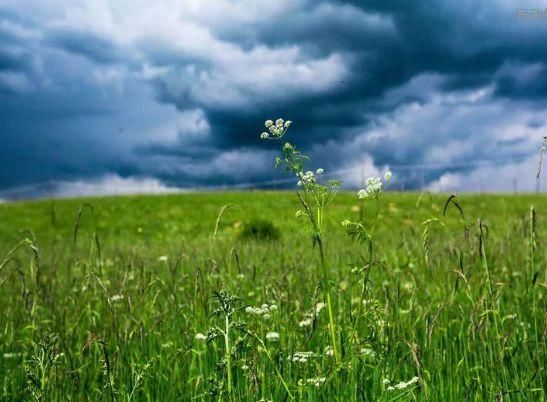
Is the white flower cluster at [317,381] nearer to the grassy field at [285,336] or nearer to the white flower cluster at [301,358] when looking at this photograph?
the grassy field at [285,336]

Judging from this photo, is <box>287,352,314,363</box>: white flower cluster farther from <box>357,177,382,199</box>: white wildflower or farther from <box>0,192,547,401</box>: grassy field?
<box>357,177,382,199</box>: white wildflower

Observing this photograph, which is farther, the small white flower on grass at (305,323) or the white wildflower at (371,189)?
the small white flower on grass at (305,323)

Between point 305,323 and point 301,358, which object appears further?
point 305,323

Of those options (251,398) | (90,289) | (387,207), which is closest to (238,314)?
(251,398)

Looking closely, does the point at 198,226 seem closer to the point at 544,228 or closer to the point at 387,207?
the point at 387,207

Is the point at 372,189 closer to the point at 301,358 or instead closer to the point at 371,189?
the point at 371,189

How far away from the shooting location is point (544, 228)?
945 inches

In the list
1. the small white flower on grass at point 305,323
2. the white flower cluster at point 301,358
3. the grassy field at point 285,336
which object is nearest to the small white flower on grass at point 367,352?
the grassy field at point 285,336

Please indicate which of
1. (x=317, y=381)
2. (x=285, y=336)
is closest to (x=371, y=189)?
(x=317, y=381)

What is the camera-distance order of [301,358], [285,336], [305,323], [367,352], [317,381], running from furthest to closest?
[285,336] → [305,323] → [301,358] → [367,352] → [317,381]

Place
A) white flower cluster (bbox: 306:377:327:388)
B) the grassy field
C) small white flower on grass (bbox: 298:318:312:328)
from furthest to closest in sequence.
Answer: small white flower on grass (bbox: 298:318:312:328) → the grassy field → white flower cluster (bbox: 306:377:327:388)

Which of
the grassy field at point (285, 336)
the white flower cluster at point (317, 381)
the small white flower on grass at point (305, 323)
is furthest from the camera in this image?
the small white flower on grass at point (305, 323)

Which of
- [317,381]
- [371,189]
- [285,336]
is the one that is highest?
[371,189]

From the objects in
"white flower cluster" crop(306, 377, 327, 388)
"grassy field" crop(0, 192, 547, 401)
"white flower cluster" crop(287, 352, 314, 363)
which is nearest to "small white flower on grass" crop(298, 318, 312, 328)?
"grassy field" crop(0, 192, 547, 401)
